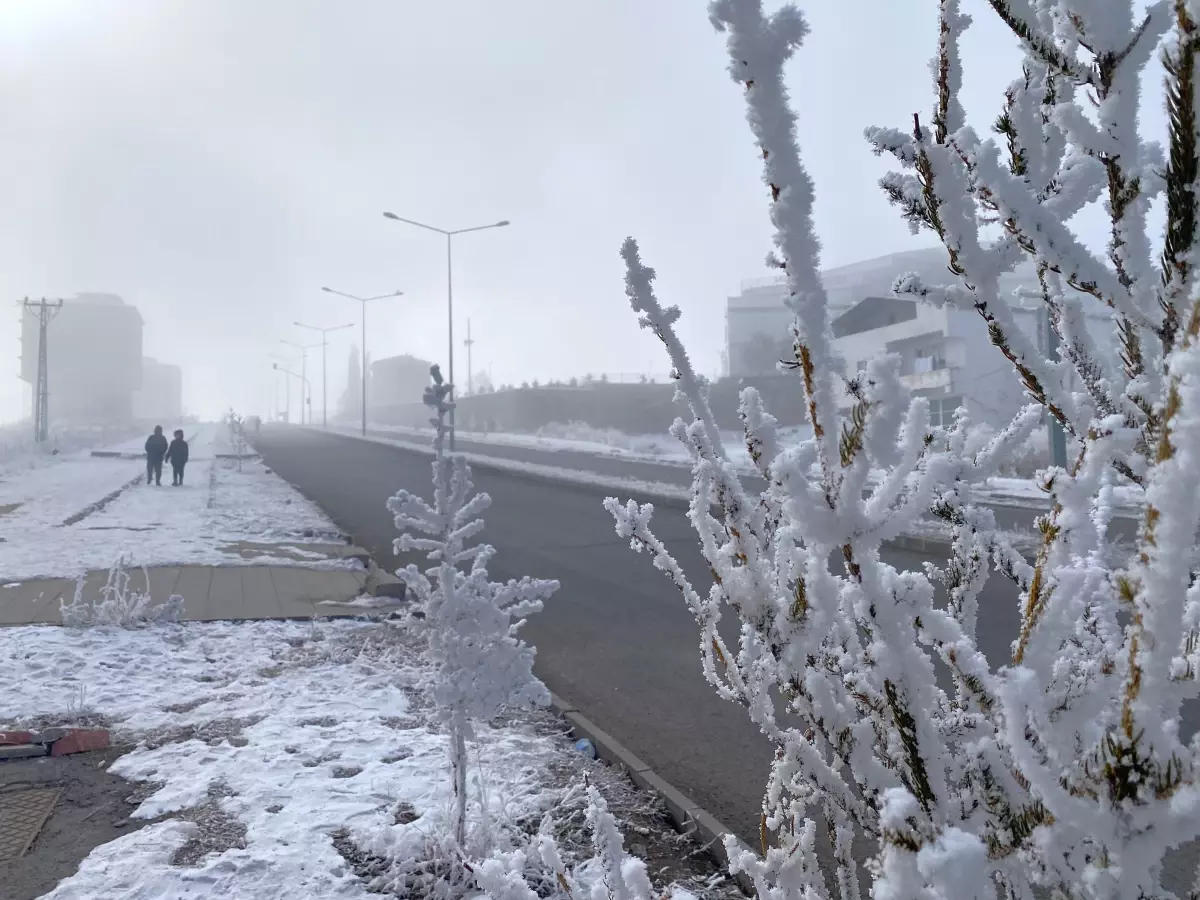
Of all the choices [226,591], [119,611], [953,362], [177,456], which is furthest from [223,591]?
[953,362]

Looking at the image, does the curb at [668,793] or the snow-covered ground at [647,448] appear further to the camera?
the snow-covered ground at [647,448]

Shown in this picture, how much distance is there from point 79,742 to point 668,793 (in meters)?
3.05

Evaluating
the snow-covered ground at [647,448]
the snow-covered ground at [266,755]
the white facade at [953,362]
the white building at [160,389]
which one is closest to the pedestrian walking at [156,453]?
the snow-covered ground at [647,448]

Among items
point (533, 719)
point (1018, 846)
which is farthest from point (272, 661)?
point (1018, 846)

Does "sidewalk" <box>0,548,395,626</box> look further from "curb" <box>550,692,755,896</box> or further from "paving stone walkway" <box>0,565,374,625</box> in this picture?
"curb" <box>550,692,755,896</box>

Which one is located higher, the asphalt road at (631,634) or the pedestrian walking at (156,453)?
the pedestrian walking at (156,453)

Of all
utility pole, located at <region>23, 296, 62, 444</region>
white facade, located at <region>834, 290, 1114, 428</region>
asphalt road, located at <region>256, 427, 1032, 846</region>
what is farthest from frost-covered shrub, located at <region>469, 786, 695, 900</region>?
utility pole, located at <region>23, 296, 62, 444</region>

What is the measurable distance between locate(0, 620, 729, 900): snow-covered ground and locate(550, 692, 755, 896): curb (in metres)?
0.16

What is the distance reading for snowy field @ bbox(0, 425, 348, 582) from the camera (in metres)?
9.82

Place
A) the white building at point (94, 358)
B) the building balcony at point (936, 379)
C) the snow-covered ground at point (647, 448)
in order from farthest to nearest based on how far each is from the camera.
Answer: the white building at point (94, 358), the building balcony at point (936, 379), the snow-covered ground at point (647, 448)

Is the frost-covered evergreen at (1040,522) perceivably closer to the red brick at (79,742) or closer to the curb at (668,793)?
the curb at (668,793)

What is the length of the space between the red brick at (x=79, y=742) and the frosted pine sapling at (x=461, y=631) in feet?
7.16

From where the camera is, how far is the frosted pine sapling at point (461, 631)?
3.11 metres

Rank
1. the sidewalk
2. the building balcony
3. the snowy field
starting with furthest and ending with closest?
the building balcony
the snowy field
the sidewalk
